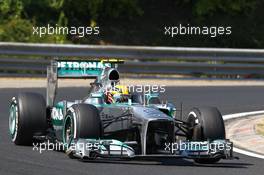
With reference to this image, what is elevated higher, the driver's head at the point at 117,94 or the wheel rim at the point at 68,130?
the driver's head at the point at 117,94

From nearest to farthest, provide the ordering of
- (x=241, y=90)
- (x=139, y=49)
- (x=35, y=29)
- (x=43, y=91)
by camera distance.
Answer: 1. (x=43, y=91)
2. (x=241, y=90)
3. (x=139, y=49)
4. (x=35, y=29)

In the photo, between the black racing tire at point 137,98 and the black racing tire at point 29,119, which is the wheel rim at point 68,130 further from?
the black racing tire at point 137,98

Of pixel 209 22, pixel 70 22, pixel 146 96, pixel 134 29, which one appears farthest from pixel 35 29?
pixel 146 96

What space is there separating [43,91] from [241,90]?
5.05 m

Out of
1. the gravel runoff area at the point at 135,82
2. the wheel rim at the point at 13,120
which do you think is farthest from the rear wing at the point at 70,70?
the gravel runoff area at the point at 135,82

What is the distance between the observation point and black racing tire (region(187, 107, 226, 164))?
438 inches

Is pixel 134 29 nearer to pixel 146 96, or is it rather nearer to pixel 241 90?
pixel 241 90

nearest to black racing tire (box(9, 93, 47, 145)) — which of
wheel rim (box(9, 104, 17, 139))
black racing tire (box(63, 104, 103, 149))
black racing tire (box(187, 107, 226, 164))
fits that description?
wheel rim (box(9, 104, 17, 139))

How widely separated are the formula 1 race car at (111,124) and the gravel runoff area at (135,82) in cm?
775

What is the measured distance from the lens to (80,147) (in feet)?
34.6

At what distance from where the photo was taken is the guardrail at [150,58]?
2148 centimetres

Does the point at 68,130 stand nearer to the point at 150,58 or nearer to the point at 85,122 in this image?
the point at 85,122

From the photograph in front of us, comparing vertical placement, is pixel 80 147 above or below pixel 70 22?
below

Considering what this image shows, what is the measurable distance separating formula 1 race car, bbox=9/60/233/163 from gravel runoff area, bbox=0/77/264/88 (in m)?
7.75
